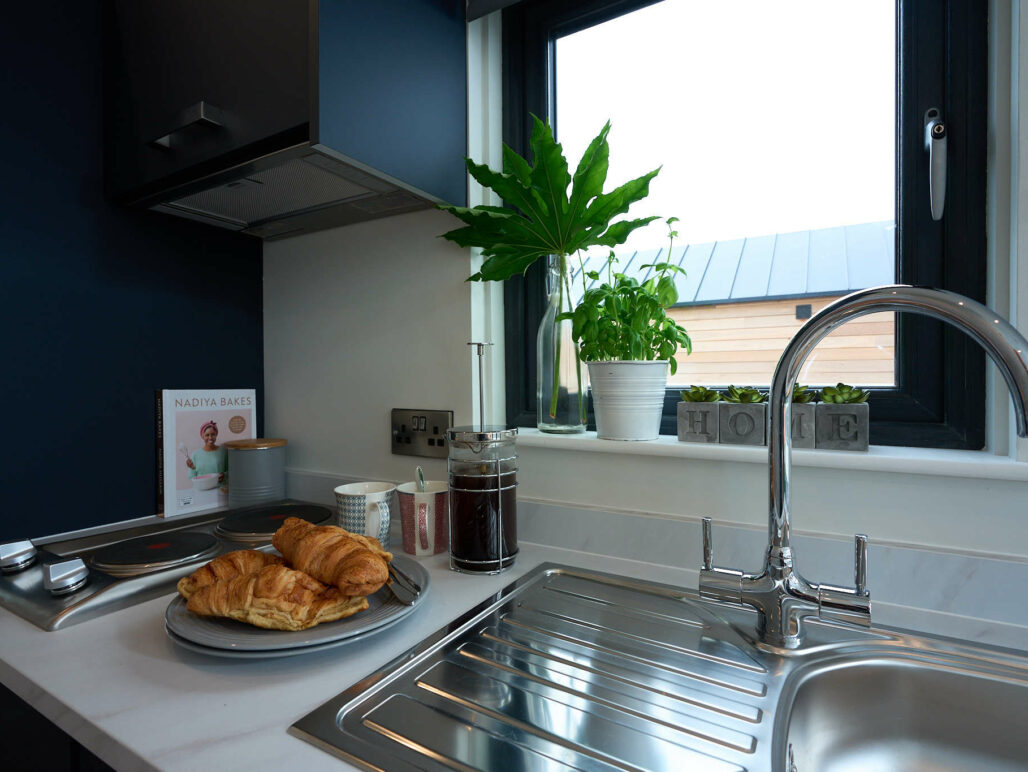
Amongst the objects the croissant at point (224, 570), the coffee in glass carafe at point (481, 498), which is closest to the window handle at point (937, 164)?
the coffee in glass carafe at point (481, 498)

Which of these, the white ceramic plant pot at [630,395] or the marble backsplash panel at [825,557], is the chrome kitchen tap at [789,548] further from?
the white ceramic plant pot at [630,395]

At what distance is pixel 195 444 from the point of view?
1332mm

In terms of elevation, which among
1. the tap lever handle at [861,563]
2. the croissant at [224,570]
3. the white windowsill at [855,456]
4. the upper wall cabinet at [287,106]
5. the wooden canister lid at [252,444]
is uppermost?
the upper wall cabinet at [287,106]

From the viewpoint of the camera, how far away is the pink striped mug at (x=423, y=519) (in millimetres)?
1022

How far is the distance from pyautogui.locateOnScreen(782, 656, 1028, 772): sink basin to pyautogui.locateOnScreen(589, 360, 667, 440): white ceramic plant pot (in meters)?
0.46

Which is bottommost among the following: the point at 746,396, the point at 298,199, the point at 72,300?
the point at 746,396

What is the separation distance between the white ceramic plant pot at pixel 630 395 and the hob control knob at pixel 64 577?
89cm

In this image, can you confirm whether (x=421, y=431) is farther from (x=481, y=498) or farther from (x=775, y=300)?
(x=775, y=300)

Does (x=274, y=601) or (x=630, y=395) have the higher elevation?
(x=630, y=395)

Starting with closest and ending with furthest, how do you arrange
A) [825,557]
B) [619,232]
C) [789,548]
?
[789,548], [825,557], [619,232]

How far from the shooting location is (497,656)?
679 mm

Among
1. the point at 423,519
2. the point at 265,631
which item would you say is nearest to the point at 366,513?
the point at 423,519

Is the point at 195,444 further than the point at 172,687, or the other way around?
the point at 195,444

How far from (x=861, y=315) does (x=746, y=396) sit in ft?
1.03
